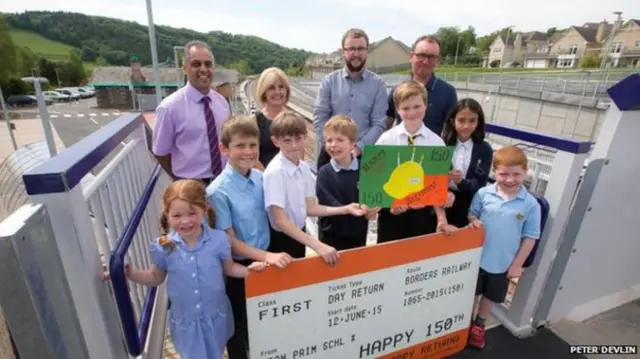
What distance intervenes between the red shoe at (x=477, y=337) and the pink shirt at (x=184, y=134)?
7.40 ft

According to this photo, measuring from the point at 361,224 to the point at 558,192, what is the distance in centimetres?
137

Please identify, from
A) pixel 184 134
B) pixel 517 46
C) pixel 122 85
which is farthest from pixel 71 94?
pixel 517 46

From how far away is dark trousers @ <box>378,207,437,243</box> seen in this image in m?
2.42

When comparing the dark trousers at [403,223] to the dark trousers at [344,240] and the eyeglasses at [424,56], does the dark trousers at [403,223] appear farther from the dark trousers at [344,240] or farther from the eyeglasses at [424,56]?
the eyeglasses at [424,56]

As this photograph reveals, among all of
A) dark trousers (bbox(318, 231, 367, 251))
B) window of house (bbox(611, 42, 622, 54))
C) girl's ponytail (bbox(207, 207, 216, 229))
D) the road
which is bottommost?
the road

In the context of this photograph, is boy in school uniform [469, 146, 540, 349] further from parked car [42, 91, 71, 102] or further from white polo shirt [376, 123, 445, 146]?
parked car [42, 91, 71, 102]

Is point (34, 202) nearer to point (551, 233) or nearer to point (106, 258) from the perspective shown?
point (106, 258)

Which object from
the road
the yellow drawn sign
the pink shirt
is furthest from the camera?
the road

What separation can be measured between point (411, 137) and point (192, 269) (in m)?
1.50

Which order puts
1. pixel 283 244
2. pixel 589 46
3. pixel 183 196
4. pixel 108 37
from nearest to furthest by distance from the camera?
pixel 183 196
pixel 283 244
pixel 589 46
pixel 108 37

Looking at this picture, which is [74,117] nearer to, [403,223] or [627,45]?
[403,223]

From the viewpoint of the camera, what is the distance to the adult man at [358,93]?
2.91 metres

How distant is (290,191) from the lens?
6.31 feet


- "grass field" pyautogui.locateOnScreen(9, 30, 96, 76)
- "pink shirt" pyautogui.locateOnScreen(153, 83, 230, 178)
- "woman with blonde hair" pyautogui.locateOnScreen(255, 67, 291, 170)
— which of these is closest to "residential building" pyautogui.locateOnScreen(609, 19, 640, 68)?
"woman with blonde hair" pyautogui.locateOnScreen(255, 67, 291, 170)
